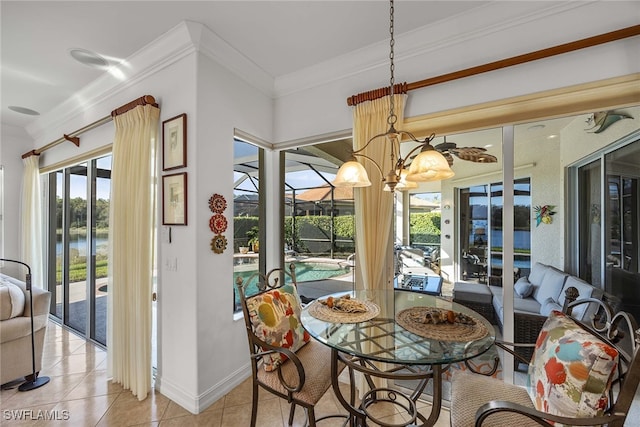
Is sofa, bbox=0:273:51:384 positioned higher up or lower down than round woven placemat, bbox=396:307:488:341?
lower down

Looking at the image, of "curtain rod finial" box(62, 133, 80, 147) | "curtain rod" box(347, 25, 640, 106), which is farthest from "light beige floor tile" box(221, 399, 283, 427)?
"curtain rod finial" box(62, 133, 80, 147)

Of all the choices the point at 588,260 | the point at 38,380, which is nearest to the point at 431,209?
the point at 588,260

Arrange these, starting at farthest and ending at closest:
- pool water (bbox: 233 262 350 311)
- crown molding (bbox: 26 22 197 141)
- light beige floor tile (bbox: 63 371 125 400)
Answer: pool water (bbox: 233 262 350 311) → light beige floor tile (bbox: 63 371 125 400) → crown molding (bbox: 26 22 197 141)

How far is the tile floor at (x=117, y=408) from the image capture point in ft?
6.16

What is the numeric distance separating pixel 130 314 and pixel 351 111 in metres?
2.54

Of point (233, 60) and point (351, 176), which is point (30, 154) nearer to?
point (233, 60)

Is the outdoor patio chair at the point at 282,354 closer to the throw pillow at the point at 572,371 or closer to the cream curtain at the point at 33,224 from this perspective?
the throw pillow at the point at 572,371

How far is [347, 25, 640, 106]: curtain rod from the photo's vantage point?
4.73ft

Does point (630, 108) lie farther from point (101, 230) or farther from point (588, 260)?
point (101, 230)

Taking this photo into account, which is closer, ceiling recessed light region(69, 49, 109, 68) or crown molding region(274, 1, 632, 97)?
crown molding region(274, 1, 632, 97)

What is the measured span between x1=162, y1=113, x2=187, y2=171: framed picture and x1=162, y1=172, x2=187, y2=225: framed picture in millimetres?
94

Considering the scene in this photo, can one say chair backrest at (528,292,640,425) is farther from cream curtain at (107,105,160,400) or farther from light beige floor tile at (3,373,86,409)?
light beige floor tile at (3,373,86,409)

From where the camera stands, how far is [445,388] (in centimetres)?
219

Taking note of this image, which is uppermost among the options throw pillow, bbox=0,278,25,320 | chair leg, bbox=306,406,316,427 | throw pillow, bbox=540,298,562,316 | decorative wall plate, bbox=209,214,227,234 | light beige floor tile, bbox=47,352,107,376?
decorative wall plate, bbox=209,214,227,234
